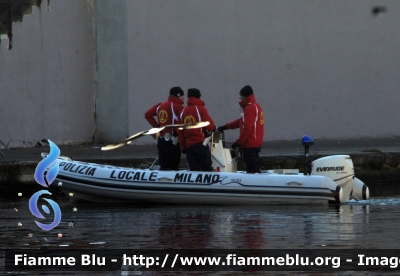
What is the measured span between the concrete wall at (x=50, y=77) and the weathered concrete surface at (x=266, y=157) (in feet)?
1.70

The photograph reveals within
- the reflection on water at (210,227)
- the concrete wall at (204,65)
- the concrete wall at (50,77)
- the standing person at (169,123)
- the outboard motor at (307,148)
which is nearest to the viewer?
the reflection on water at (210,227)

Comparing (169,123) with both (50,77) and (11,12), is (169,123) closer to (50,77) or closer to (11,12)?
(50,77)

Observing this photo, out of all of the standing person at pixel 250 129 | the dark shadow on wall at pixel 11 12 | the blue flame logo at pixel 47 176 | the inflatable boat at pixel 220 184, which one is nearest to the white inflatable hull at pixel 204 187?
the inflatable boat at pixel 220 184

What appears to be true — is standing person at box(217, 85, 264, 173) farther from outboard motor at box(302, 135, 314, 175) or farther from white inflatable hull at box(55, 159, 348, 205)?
outboard motor at box(302, 135, 314, 175)

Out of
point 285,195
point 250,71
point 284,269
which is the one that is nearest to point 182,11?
point 250,71

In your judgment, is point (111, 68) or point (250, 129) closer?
point (250, 129)

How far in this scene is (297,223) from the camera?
11109mm

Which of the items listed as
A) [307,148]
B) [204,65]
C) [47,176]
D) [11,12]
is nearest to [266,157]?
[307,148]

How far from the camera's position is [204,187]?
43.9ft

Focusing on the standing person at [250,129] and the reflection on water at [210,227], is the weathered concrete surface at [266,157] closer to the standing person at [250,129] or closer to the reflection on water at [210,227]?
the reflection on water at [210,227]

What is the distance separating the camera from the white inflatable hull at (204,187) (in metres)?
13.2

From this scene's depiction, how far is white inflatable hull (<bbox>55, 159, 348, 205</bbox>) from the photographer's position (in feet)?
43.4

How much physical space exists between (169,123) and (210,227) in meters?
3.23

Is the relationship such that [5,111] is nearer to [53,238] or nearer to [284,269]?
[53,238]
